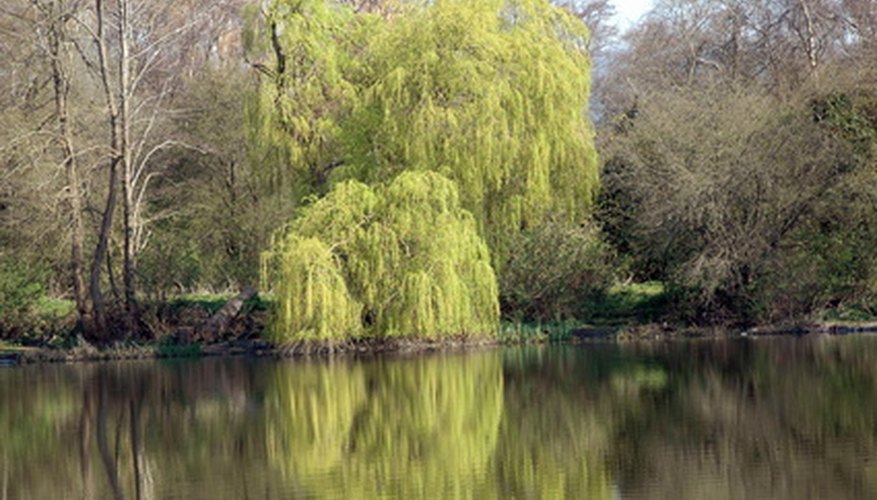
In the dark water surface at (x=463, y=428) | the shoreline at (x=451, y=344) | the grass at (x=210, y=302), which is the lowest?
the dark water surface at (x=463, y=428)

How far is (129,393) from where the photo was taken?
23.3 metres

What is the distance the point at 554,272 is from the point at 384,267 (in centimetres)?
521

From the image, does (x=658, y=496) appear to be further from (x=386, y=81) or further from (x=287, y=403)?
(x=386, y=81)

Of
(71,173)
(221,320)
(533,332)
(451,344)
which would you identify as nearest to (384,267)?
(451,344)

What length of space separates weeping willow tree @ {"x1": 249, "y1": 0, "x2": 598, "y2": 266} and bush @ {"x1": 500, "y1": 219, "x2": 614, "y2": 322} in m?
0.43

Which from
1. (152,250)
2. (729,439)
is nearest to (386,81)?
(152,250)

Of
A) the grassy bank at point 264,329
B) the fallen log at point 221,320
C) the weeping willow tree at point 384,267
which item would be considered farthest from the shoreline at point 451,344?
the weeping willow tree at point 384,267

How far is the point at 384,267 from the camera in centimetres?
2781

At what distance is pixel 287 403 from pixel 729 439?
7.58 meters

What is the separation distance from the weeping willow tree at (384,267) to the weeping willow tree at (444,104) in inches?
61.9

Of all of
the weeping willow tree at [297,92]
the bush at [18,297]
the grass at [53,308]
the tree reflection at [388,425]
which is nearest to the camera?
the tree reflection at [388,425]

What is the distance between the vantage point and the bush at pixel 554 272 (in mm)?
31156

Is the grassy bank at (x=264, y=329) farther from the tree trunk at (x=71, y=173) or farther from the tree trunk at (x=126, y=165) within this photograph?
the tree trunk at (x=71, y=173)

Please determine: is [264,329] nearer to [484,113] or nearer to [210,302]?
[210,302]
